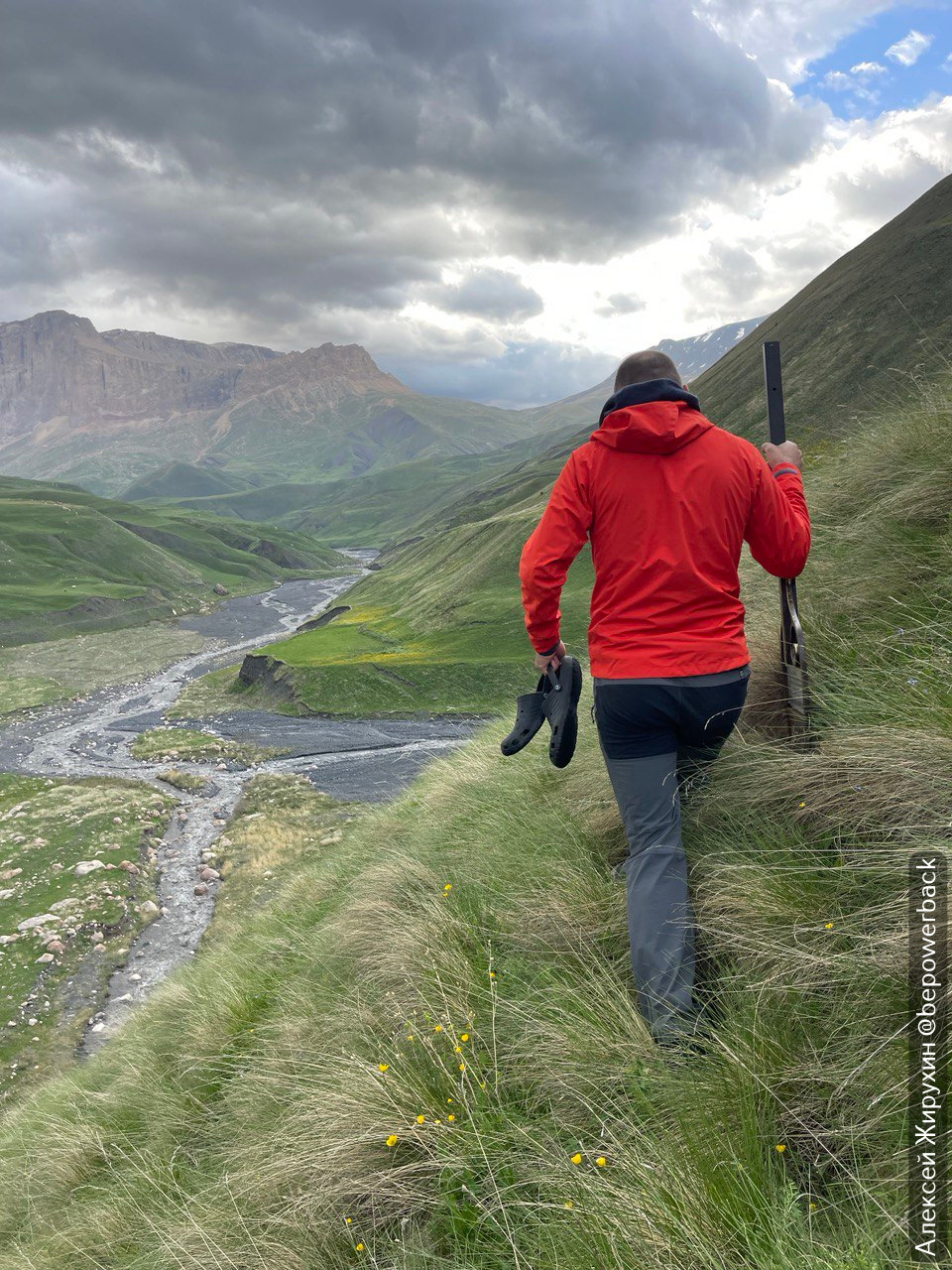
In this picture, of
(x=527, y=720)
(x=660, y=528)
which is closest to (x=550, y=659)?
(x=527, y=720)

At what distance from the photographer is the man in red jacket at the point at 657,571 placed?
4.18 metres

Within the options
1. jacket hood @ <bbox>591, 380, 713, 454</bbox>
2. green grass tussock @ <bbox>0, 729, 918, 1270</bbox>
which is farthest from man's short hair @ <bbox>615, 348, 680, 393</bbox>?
green grass tussock @ <bbox>0, 729, 918, 1270</bbox>

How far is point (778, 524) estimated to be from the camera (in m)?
4.48

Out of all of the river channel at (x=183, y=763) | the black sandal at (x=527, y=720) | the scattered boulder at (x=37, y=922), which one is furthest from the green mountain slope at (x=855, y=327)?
the black sandal at (x=527, y=720)

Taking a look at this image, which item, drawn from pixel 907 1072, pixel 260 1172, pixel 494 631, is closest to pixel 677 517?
pixel 907 1072

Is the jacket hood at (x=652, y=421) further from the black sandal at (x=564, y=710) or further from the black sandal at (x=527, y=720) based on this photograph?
the black sandal at (x=527, y=720)

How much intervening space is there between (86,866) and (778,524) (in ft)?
88.6

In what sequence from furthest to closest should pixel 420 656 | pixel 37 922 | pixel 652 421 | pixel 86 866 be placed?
1. pixel 420 656
2. pixel 86 866
3. pixel 37 922
4. pixel 652 421

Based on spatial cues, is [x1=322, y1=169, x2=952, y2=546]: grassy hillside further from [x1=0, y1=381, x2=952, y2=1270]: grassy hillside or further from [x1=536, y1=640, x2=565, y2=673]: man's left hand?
[x1=536, y1=640, x2=565, y2=673]: man's left hand

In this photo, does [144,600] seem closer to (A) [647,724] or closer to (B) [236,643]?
(B) [236,643]

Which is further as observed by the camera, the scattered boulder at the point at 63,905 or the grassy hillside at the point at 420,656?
the grassy hillside at the point at 420,656

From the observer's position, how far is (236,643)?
84.1 m

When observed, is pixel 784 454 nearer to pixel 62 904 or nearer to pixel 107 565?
pixel 62 904

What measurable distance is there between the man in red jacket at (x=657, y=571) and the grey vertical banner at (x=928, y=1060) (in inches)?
56.6
